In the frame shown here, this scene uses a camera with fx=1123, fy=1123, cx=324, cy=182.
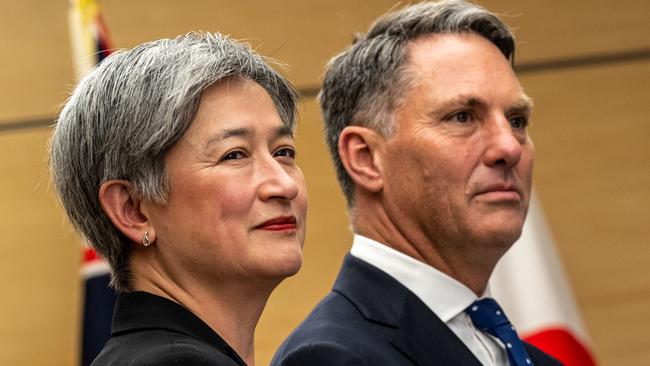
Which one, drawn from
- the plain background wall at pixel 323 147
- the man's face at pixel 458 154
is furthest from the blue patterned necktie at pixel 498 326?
the plain background wall at pixel 323 147

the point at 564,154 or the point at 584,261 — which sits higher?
the point at 564,154

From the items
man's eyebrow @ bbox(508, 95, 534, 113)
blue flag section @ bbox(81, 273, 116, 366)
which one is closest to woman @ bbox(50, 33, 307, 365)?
man's eyebrow @ bbox(508, 95, 534, 113)

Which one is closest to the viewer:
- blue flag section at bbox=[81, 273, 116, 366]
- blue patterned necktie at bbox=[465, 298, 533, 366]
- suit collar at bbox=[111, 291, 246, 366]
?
suit collar at bbox=[111, 291, 246, 366]

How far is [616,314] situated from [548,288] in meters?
0.54

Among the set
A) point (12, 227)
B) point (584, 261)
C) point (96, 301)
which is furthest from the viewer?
point (584, 261)

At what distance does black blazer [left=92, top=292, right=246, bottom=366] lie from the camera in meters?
1.34

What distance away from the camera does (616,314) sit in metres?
3.79

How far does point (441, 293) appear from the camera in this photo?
2.03 m

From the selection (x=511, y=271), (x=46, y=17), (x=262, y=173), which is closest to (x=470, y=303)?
(x=262, y=173)

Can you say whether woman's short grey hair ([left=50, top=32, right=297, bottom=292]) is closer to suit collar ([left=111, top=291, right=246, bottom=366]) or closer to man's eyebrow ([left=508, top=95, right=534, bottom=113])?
suit collar ([left=111, top=291, right=246, bottom=366])

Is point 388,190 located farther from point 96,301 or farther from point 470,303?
point 96,301

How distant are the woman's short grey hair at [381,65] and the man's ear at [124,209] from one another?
0.70 metres

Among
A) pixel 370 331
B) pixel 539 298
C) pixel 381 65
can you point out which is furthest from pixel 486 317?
pixel 539 298

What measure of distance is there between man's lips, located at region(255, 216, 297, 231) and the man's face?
0.55 meters
